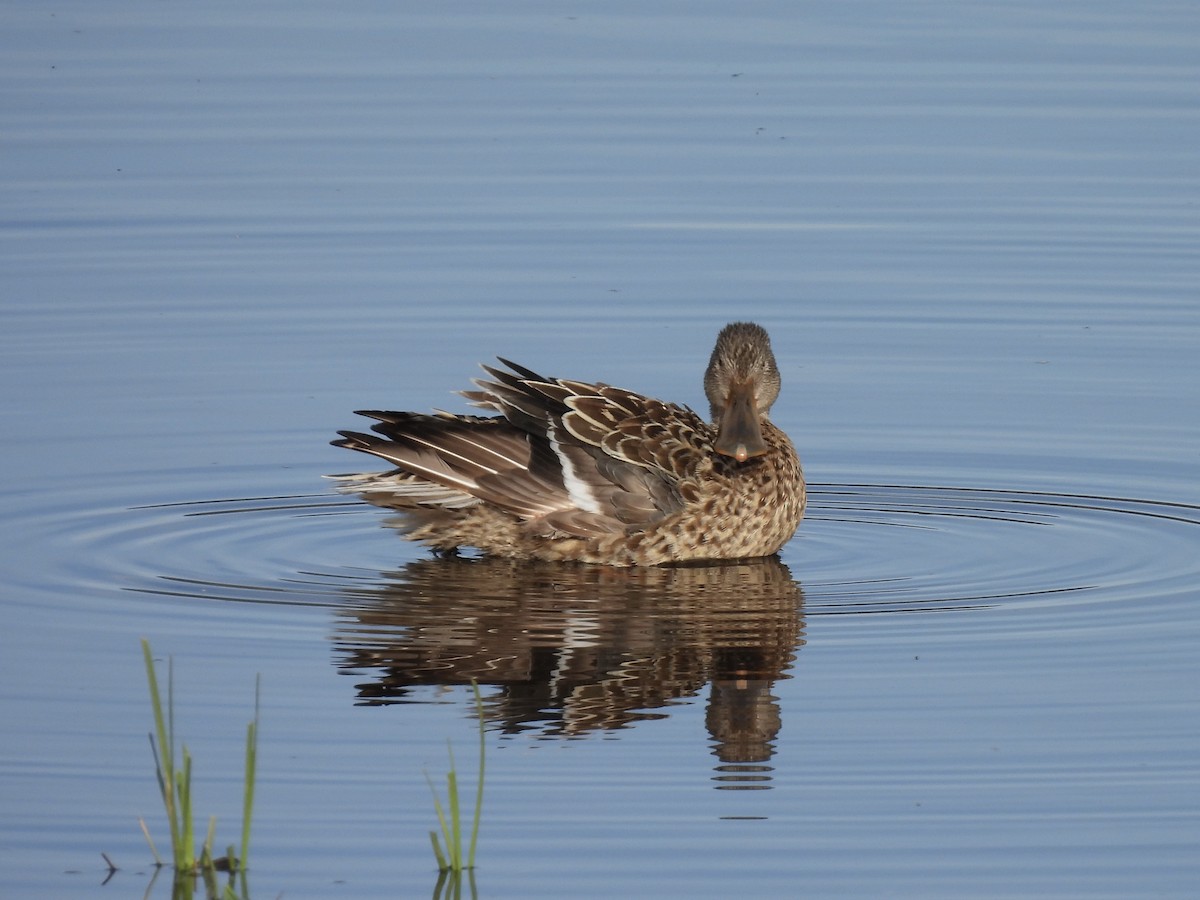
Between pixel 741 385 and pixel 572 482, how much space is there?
3.06ft

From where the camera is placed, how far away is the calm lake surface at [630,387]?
24.2 feet

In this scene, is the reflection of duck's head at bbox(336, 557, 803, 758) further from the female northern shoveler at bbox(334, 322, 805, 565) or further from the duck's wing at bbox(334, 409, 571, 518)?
the duck's wing at bbox(334, 409, 571, 518)

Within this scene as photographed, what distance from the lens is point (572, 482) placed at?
425 inches

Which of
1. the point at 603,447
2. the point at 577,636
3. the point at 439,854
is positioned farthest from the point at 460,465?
the point at 439,854

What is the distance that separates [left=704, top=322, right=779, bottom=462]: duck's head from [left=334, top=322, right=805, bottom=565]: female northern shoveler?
0.02 meters

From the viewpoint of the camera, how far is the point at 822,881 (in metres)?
6.80

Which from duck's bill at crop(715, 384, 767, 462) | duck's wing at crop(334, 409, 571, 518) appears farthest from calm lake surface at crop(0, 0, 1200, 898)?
duck's bill at crop(715, 384, 767, 462)

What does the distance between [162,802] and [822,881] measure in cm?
194

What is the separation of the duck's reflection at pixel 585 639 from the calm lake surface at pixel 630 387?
32 millimetres

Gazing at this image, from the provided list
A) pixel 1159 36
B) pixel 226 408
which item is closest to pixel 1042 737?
pixel 226 408

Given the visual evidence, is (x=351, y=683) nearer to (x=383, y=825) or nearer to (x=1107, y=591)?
(x=383, y=825)

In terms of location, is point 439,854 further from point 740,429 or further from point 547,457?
point 740,429

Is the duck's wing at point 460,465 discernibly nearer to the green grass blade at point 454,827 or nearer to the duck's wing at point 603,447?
the duck's wing at point 603,447

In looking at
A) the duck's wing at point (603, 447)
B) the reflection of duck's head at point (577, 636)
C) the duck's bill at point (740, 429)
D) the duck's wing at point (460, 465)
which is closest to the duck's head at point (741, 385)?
the duck's bill at point (740, 429)
